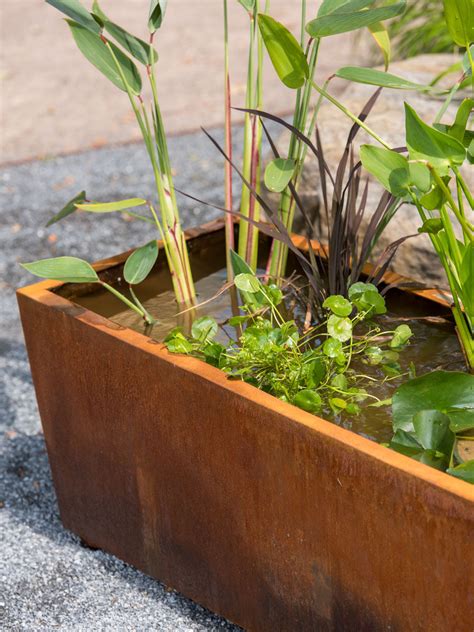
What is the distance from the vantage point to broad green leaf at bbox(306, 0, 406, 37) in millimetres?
1070

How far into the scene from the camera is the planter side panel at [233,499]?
3.19 ft

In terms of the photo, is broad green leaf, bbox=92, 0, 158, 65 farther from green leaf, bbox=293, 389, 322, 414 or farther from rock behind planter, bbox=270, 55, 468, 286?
rock behind planter, bbox=270, 55, 468, 286

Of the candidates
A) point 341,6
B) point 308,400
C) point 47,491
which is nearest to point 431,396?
point 308,400

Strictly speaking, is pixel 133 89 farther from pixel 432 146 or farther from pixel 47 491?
pixel 47 491

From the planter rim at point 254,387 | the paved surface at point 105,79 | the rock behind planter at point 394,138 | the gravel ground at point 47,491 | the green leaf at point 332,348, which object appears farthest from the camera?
the paved surface at point 105,79

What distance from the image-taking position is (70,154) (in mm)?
3742

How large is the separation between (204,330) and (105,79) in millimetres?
3632

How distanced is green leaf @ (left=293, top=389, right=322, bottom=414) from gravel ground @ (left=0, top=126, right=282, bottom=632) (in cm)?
44

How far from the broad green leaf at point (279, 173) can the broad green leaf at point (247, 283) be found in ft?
0.40

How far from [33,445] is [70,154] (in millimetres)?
A: 2104

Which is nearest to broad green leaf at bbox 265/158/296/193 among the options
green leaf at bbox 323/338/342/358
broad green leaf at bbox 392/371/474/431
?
green leaf at bbox 323/338/342/358

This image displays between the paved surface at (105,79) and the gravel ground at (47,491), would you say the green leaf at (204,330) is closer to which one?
Answer: the gravel ground at (47,491)

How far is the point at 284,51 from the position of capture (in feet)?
3.57

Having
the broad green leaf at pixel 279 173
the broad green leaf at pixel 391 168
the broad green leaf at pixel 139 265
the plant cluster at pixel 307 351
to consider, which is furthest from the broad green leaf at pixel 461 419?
the broad green leaf at pixel 139 265
